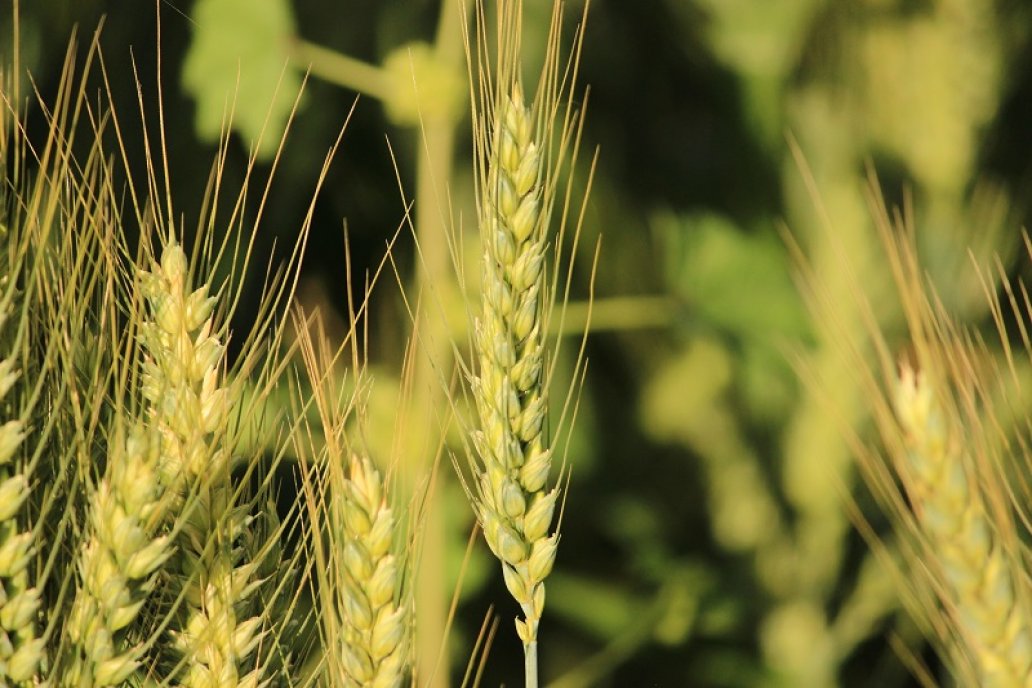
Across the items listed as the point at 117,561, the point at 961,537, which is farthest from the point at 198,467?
the point at 961,537

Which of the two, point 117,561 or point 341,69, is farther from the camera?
point 341,69

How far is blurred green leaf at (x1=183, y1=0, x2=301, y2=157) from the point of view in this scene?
71 cm

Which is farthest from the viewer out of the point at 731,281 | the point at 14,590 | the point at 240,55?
the point at 731,281

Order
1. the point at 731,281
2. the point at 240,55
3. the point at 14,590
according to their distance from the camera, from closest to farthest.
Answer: the point at 14,590
the point at 240,55
the point at 731,281

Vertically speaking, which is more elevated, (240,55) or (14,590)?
(240,55)

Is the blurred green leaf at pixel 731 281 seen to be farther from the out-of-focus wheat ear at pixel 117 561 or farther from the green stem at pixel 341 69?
the out-of-focus wheat ear at pixel 117 561

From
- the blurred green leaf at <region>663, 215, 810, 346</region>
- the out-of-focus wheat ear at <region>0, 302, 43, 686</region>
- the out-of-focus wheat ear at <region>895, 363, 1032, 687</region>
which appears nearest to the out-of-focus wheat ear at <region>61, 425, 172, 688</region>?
the out-of-focus wheat ear at <region>0, 302, 43, 686</region>

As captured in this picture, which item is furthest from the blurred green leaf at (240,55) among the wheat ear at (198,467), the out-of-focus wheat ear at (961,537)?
the out-of-focus wheat ear at (961,537)

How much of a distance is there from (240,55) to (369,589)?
0.40 m

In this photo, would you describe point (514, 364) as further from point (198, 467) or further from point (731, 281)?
point (731, 281)

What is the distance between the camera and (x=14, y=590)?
405 mm

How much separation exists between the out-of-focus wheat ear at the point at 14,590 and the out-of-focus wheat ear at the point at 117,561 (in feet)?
0.06

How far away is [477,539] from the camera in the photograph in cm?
88

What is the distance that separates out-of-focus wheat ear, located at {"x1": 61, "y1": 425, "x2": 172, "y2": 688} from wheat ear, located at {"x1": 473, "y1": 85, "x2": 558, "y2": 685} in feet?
0.42
